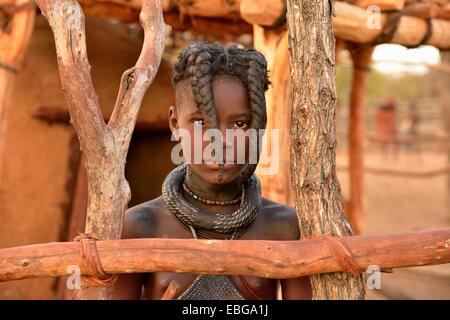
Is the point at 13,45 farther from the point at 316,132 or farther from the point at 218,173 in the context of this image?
the point at 316,132

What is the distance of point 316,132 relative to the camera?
5.91 ft

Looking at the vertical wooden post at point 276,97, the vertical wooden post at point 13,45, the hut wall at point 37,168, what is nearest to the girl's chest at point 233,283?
the vertical wooden post at point 276,97

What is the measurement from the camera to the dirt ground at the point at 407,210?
5.81 metres

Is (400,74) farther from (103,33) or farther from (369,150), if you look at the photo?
(103,33)

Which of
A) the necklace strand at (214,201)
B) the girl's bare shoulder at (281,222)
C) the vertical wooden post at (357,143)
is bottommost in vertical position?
the girl's bare shoulder at (281,222)

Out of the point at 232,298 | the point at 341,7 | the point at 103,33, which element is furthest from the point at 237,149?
the point at 103,33

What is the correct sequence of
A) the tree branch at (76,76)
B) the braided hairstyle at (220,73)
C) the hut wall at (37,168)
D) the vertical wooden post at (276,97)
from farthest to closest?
the hut wall at (37,168), the vertical wooden post at (276,97), the braided hairstyle at (220,73), the tree branch at (76,76)

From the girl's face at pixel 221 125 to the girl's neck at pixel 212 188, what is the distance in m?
0.07

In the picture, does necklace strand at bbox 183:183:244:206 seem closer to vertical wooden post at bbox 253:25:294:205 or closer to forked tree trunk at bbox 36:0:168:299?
forked tree trunk at bbox 36:0:168:299

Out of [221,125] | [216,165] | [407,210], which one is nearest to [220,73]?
[221,125]

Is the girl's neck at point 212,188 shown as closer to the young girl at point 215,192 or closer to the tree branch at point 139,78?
the young girl at point 215,192

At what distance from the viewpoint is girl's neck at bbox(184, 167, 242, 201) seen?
2162 mm

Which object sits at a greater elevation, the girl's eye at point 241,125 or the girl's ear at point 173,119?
the girl's ear at point 173,119

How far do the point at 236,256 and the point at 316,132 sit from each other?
39 cm
